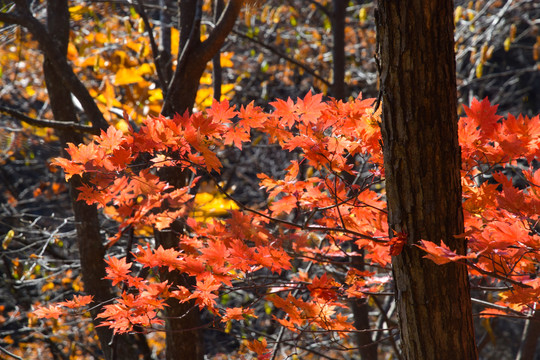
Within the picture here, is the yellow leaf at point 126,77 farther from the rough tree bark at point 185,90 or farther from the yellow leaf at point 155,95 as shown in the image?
the rough tree bark at point 185,90

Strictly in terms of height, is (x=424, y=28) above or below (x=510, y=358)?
above

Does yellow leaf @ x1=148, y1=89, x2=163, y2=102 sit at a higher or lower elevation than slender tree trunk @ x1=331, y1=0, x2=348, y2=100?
lower

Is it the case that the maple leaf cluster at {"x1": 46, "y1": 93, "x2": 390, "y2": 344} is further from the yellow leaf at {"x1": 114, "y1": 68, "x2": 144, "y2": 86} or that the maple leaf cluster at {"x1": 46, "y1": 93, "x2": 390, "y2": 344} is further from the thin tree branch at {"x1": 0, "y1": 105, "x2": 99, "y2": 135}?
the yellow leaf at {"x1": 114, "y1": 68, "x2": 144, "y2": 86}

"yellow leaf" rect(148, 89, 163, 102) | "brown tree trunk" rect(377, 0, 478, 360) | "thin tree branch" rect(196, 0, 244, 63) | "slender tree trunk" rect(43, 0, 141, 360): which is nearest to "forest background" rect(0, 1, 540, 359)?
"yellow leaf" rect(148, 89, 163, 102)

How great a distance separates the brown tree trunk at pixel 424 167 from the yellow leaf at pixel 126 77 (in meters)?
2.49

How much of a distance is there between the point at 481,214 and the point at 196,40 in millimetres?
1648

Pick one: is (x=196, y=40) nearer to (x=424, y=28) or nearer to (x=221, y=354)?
(x=424, y=28)

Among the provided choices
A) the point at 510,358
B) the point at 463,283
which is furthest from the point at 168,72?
the point at 510,358

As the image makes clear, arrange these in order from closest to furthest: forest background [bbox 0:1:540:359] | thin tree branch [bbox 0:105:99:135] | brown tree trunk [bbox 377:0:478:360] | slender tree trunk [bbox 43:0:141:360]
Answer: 1. brown tree trunk [bbox 377:0:478:360]
2. thin tree branch [bbox 0:105:99:135]
3. slender tree trunk [bbox 43:0:141:360]
4. forest background [bbox 0:1:540:359]

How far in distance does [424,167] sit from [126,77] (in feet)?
8.90

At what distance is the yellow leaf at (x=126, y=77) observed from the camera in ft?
12.1

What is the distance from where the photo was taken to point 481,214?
205cm

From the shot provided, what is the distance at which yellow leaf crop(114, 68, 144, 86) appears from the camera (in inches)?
145

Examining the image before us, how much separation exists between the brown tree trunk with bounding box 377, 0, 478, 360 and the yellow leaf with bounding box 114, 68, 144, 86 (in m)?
2.49
